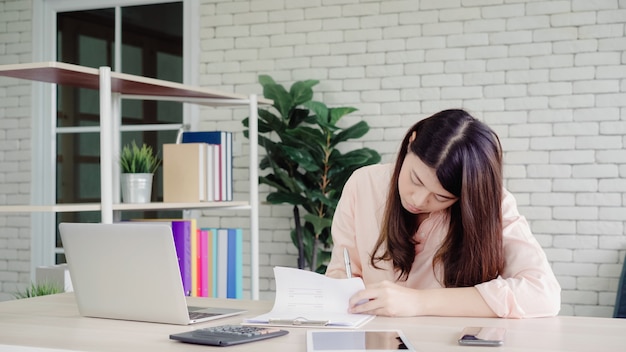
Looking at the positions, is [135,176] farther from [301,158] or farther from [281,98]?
[281,98]

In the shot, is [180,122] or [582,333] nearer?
[582,333]

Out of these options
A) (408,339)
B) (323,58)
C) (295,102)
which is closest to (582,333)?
(408,339)

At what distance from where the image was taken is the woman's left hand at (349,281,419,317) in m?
1.90

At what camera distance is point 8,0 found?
545 centimetres

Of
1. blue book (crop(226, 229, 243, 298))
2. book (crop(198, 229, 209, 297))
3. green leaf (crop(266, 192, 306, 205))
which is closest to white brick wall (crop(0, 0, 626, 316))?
green leaf (crop(266, 192, 306, 205))

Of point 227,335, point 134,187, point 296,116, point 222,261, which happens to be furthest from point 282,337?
point 296,116

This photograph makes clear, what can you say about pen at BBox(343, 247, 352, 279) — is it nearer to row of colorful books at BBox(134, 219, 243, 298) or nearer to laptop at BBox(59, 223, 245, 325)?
laptop at BBox(59, 223, 245, 325)

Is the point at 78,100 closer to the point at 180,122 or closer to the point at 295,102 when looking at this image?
the point at 180,122

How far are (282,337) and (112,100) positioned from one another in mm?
1982

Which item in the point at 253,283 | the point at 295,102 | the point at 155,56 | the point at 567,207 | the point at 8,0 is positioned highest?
the point at 8,0

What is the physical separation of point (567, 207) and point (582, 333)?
266cm

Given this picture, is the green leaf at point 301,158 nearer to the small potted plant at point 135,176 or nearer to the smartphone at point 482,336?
the small potted plant at point 135,176

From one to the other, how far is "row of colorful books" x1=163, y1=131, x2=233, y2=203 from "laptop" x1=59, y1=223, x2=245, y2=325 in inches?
60.0

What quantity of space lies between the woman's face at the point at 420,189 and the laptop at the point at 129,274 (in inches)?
20.4
